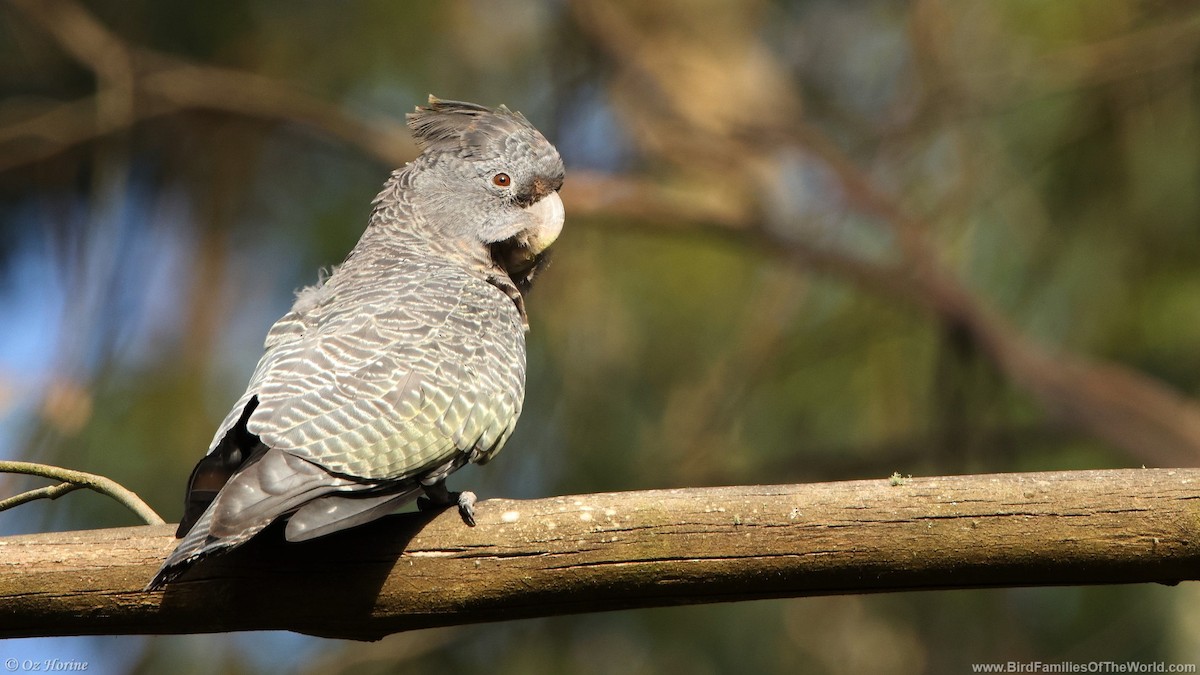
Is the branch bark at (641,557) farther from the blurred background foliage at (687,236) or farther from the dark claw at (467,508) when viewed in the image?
the blurred background foliage at (687,236)

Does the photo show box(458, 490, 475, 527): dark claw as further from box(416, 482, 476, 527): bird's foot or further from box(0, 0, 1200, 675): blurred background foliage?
box(0, 0, 1200, 675): blurred background foliage

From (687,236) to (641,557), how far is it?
5.73m

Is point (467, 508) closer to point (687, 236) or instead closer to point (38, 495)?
point (38, 495)

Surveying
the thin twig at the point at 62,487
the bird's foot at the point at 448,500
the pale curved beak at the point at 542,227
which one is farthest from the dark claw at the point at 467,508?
the pale curved beak at the point at 542,227

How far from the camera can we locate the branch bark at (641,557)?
100 inches

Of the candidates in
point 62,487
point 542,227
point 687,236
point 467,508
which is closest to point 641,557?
point 467,508

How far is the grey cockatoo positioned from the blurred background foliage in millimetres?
2513

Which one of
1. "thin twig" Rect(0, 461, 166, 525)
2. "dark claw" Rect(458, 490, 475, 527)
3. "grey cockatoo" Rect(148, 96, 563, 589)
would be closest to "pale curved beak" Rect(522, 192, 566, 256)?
"grey cockatoo" Rect(148, 96, 563, 589)

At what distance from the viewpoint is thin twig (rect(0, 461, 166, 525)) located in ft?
9.39

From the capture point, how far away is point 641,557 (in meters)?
2.61

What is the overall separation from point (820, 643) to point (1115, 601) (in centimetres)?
240

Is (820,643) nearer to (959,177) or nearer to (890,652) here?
(890,652)

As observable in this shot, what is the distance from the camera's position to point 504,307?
12.1 feet

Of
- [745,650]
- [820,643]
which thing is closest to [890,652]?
[820,643]
